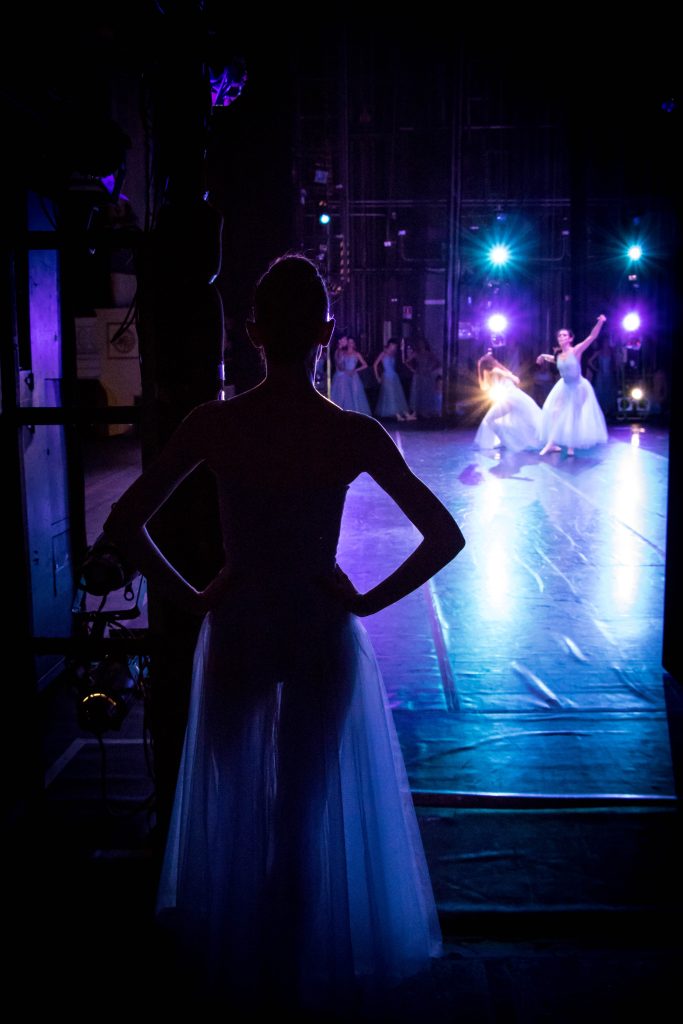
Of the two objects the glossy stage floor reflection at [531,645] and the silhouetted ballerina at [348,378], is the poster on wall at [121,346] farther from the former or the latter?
the silhouetted ballerina at [348,378]

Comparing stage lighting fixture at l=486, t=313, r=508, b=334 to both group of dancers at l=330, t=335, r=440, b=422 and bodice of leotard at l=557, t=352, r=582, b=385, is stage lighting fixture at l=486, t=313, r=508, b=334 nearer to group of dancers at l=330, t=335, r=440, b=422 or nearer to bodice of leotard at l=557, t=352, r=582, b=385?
group of dancers at l=330, t=335, r=440, b=422

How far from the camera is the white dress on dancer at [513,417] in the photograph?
12.2 metres

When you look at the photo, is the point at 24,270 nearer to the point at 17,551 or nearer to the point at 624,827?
the point at 17,551

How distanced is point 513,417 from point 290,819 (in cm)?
1108

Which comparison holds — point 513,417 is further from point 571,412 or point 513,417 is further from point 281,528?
point 281,528

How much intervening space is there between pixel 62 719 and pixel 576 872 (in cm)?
237

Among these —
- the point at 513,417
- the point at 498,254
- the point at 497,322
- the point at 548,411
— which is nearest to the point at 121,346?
the point at 513,417

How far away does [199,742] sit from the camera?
6.15 feet

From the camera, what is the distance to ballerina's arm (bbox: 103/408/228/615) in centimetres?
174

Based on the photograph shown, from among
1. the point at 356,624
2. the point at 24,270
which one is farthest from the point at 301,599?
the point at 24,270

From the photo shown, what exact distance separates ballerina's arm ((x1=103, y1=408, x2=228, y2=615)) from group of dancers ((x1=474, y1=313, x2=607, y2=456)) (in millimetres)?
10500

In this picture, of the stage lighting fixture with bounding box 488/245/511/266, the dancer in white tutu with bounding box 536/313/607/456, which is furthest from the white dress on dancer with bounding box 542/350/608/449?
the stage lighting fixture with bounding box 488/245/511/266

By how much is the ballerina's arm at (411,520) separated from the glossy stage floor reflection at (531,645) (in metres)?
1.60

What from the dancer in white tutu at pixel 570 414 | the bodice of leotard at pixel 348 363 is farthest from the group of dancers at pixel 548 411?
the bodice of leotard at pixel 348 363
